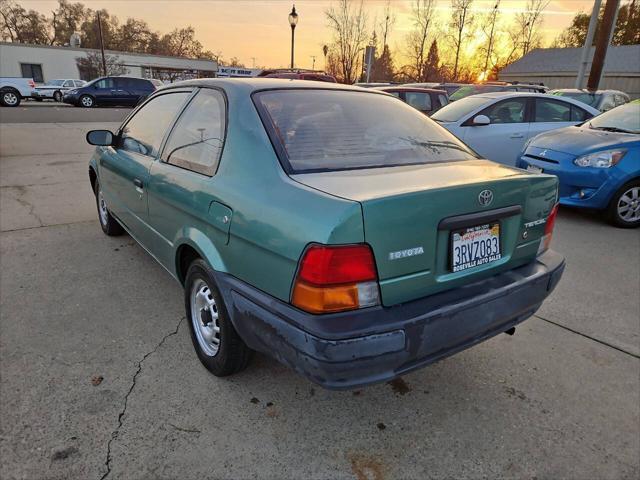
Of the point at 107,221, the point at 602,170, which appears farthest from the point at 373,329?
the point at 602,170

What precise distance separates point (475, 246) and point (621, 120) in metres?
5.64

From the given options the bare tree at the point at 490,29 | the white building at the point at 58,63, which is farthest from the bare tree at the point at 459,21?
the white building at the point at 58,63

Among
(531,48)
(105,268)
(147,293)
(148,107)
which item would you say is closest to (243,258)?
(147,293)

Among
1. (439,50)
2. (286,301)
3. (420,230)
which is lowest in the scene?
(286,301)

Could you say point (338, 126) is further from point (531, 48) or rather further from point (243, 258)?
point (531, 48)

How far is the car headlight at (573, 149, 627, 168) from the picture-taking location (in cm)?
538

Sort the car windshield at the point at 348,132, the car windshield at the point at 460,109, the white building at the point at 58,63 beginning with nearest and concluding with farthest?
the car windshield at the point at 348,132 < the car windshield at the point at 460,109 < the white building at the point at 58,63

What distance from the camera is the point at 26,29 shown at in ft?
218

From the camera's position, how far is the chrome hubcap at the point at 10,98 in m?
22.2

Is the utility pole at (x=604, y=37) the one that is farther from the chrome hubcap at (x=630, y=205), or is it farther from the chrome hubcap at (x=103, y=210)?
the chrome hubcap at (x=103, y=210)

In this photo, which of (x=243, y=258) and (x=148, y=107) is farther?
(x=148, y=107)

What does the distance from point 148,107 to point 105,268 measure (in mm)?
1479

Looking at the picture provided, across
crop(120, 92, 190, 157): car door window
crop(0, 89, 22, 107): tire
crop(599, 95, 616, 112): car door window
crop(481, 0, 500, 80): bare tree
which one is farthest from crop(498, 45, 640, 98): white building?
crop(120, 92, 190, 157): car door window

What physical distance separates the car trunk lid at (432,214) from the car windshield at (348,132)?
14 cm
